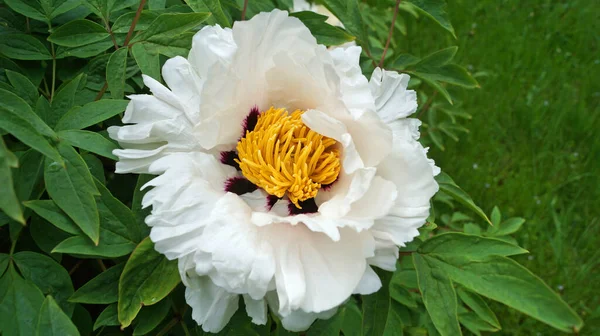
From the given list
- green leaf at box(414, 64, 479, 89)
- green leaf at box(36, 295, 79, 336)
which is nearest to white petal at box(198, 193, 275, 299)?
green leaf at box(36, 295, 79, 336)

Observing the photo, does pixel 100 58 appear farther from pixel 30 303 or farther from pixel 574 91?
pixel 574 91

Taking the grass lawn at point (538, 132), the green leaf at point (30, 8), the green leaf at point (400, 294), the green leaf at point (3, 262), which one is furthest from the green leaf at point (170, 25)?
the grass lawn at point (538, 132)

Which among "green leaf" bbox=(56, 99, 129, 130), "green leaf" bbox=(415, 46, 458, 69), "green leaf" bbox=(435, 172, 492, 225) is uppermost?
"green leaf" bbox=(56, 99, 129, 130)

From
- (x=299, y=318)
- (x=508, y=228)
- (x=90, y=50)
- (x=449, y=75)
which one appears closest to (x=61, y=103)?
(x=90, y=50)

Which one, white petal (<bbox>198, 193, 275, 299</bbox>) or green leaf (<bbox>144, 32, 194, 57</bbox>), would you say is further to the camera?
green leaf (<bbox>144, 32, 194, 57</bbox>)

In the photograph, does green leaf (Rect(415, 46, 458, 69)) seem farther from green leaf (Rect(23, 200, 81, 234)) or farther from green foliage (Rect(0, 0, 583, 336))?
green leaf (Rect(23, 200, 81, 234))

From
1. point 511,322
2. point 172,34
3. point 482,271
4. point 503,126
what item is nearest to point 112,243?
point 172,34

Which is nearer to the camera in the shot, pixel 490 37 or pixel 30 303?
pixel 30 303
